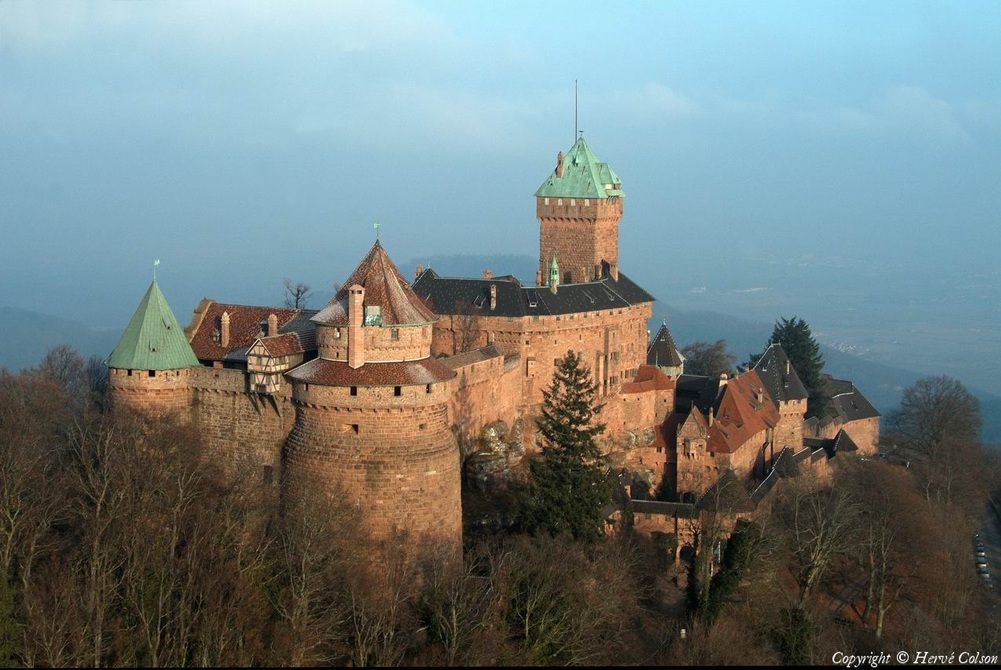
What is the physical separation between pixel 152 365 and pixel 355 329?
8.32 m

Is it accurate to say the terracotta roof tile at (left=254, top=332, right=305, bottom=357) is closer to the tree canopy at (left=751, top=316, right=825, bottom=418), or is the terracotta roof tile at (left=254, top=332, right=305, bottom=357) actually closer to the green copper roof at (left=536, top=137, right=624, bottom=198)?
the green copper roof at (left=536, top=137, right=624, bottom=198)

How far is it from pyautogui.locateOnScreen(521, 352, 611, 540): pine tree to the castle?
12.3ft

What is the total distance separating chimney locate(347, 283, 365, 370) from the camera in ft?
134

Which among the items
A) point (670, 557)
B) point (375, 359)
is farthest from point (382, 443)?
point (670, 557)

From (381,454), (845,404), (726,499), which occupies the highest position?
(845,404)

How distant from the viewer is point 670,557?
165 ft

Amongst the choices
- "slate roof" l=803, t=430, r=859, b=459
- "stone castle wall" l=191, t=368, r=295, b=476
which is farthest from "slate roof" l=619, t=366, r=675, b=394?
"stone castle wall" l=191, t=368, r=295, b=476

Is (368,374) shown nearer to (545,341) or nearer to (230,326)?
(230,326)

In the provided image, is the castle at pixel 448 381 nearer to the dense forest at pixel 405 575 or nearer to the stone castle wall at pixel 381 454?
the stone castle wall at pixel 381 454

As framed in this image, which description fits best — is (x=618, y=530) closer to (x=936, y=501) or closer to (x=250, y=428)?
(x=250, y=428)

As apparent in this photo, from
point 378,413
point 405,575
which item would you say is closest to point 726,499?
point 405,575

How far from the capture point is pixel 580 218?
209 feet

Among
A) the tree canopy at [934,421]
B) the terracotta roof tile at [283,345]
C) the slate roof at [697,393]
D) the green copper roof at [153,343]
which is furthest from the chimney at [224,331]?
the tree canopy at [934,421]

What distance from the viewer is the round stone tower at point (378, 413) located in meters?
41.0
